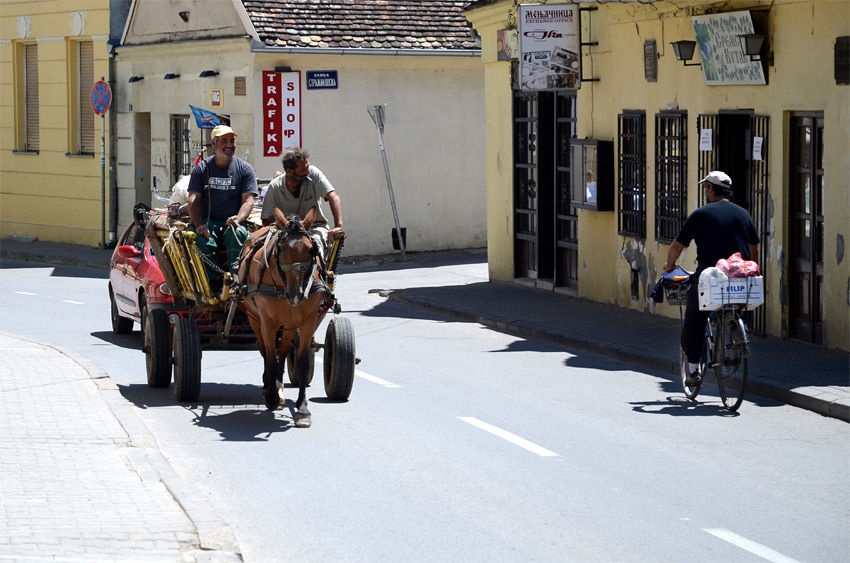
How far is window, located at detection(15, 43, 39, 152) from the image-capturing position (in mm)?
34594

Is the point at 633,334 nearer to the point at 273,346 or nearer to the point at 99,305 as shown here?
the point at 273,346

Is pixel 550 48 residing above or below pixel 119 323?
above

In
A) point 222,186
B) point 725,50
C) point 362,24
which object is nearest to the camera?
point 222,186

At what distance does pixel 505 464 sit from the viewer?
29.6ft

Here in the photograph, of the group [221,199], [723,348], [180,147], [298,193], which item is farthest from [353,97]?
[723,348]

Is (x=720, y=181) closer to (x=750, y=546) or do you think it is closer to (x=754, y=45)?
(x=754, y=45)

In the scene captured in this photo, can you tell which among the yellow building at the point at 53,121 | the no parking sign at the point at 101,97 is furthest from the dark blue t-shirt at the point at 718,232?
the yellow building at the point at 53,121

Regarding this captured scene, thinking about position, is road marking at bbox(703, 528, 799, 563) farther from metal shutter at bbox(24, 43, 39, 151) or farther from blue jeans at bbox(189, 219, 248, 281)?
metal shutter at bbox(24, 43, 39, 151)

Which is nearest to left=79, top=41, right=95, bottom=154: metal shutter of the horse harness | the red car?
the red car

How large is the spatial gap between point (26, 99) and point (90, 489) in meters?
28.9

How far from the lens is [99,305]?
19844mm

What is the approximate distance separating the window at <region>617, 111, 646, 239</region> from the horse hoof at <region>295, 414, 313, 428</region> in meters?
8.28

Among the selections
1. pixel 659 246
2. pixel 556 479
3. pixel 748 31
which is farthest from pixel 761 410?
pixel 659 246

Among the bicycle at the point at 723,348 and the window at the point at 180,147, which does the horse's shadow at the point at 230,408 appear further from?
the window at the point at 180,147
